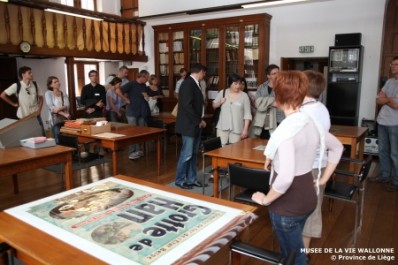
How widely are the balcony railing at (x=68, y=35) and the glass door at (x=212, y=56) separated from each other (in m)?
2.08

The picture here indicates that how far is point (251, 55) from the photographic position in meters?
6.79

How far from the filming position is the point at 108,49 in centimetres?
768

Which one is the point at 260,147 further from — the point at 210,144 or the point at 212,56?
the point at 212,56

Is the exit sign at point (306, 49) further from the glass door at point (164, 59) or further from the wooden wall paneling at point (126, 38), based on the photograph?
the wooden wall paneling at point (126, 38)

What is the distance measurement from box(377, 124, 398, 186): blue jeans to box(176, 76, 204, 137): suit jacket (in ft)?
8.32

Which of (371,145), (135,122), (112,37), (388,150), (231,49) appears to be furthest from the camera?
(112,37)

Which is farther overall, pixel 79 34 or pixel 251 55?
pixel 79 34

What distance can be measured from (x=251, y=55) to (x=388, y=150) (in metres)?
3.46

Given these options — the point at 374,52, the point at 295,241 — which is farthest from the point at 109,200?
the point at 374,52

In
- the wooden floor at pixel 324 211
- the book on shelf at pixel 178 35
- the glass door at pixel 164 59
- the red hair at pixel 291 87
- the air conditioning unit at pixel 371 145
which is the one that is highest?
the book on shelf at pixel 178 35

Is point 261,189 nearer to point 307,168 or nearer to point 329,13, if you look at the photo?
point 307,168

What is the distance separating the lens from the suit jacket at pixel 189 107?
3732 millimetres

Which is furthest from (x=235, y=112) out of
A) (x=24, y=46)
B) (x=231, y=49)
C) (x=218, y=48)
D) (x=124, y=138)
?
(x=24, y=46)

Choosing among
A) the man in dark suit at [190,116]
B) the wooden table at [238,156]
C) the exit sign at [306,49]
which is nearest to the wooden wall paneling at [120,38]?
the exit sign at [306,49]
